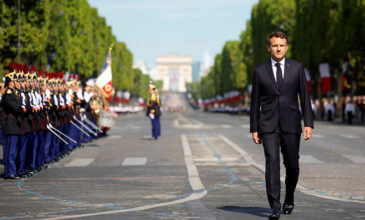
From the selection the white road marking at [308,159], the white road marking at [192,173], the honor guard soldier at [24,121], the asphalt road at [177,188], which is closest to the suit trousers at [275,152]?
the asphalt road at [177,188]

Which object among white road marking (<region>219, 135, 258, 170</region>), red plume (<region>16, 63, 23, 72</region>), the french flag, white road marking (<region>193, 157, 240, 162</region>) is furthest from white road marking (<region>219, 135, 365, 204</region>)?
the french flag

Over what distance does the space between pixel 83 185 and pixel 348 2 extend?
141 feet

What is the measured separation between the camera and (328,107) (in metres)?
59.5

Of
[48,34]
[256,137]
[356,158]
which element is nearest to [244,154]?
[356,158]

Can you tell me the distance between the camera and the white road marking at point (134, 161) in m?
18.7

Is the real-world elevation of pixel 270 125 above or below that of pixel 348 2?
below

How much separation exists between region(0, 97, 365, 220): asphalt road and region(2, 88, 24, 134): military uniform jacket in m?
0.94

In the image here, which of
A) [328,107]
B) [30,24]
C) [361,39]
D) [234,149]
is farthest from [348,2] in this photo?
[234,149]

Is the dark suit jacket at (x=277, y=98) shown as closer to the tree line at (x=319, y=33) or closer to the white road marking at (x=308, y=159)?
the white road marking at (x=308, y=159)

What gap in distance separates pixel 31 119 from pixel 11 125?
70cm

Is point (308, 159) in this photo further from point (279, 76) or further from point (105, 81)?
point (105, 81)

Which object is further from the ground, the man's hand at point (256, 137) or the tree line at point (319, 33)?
the tree line at point (319, 33)

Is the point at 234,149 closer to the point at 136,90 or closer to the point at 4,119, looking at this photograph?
the point at 4,119

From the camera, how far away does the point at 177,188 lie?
514 inches
